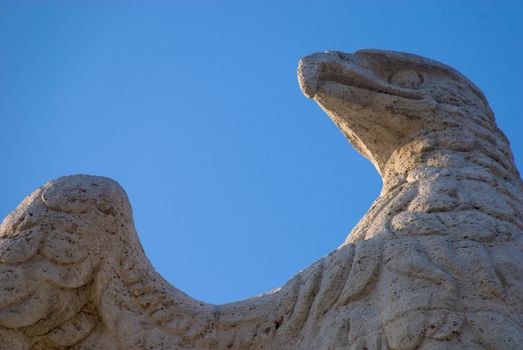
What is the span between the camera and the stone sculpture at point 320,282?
2.85 m

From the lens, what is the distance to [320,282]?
10.7 ft

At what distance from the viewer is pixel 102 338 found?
10.8ft

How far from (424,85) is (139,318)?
233cm

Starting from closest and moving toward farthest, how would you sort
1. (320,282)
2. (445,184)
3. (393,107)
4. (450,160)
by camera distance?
1. (320,282)
2. (445,184)
3. (450,160)
4. (393,107)

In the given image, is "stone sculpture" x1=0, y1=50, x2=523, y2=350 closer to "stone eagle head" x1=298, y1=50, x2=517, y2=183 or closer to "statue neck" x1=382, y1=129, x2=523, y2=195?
"statue neck" x1=382, y1=129, x2=523, y2=195

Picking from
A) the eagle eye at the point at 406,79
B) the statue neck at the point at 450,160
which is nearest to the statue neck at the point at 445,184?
the statue neck at the point at 450,160

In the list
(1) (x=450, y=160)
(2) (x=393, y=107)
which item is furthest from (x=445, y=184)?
(2) (x=393, y=107)

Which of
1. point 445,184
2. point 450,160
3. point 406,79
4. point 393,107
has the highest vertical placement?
point 406,79

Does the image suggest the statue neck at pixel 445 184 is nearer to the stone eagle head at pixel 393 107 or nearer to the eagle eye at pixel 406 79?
the stone eagle head at pixel 393 107

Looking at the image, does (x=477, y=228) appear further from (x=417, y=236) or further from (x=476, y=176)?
(x=476, y=176)

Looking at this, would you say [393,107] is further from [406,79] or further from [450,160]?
[450,160]

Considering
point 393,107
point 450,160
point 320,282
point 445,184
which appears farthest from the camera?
point 393,107

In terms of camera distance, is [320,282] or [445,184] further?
[445,184]

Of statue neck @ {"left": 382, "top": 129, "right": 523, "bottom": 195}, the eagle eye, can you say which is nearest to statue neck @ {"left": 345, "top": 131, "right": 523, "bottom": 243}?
statue neck @ {"left": 382, "top": 129, "right": 523, "bottom": 195}
